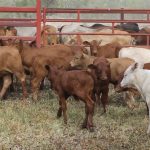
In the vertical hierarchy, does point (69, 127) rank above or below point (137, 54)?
below

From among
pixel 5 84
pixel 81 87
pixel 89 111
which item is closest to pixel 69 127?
pixel 89 111

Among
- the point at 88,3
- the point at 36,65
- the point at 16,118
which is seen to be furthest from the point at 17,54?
the point at 88,3

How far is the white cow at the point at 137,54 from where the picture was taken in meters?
9.62

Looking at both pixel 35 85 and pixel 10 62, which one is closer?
pixel 10 62

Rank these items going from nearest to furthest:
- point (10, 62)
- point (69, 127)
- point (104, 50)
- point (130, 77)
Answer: point (69, 127)
point (130, 77)
point (10, 62)
point (104, 50)

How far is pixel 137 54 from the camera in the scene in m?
9.73

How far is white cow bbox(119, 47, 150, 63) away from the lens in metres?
9.62

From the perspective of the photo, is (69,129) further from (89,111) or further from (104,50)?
(104,50)

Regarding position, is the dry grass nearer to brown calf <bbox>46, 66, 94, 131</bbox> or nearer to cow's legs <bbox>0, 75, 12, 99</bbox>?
brown calf <bbox>46, 66, 94, 131</bbox>

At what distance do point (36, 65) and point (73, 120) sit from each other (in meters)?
1.90

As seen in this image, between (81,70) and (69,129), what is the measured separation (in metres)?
1.02

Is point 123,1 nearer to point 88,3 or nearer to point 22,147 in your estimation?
point 88,3

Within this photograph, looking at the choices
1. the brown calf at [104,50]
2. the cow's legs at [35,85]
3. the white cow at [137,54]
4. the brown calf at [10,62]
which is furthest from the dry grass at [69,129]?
the brown calf at [104,50]

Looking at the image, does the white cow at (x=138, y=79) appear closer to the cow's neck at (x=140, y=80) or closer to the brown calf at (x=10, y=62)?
the cow's neck at (x=140, y=80)
